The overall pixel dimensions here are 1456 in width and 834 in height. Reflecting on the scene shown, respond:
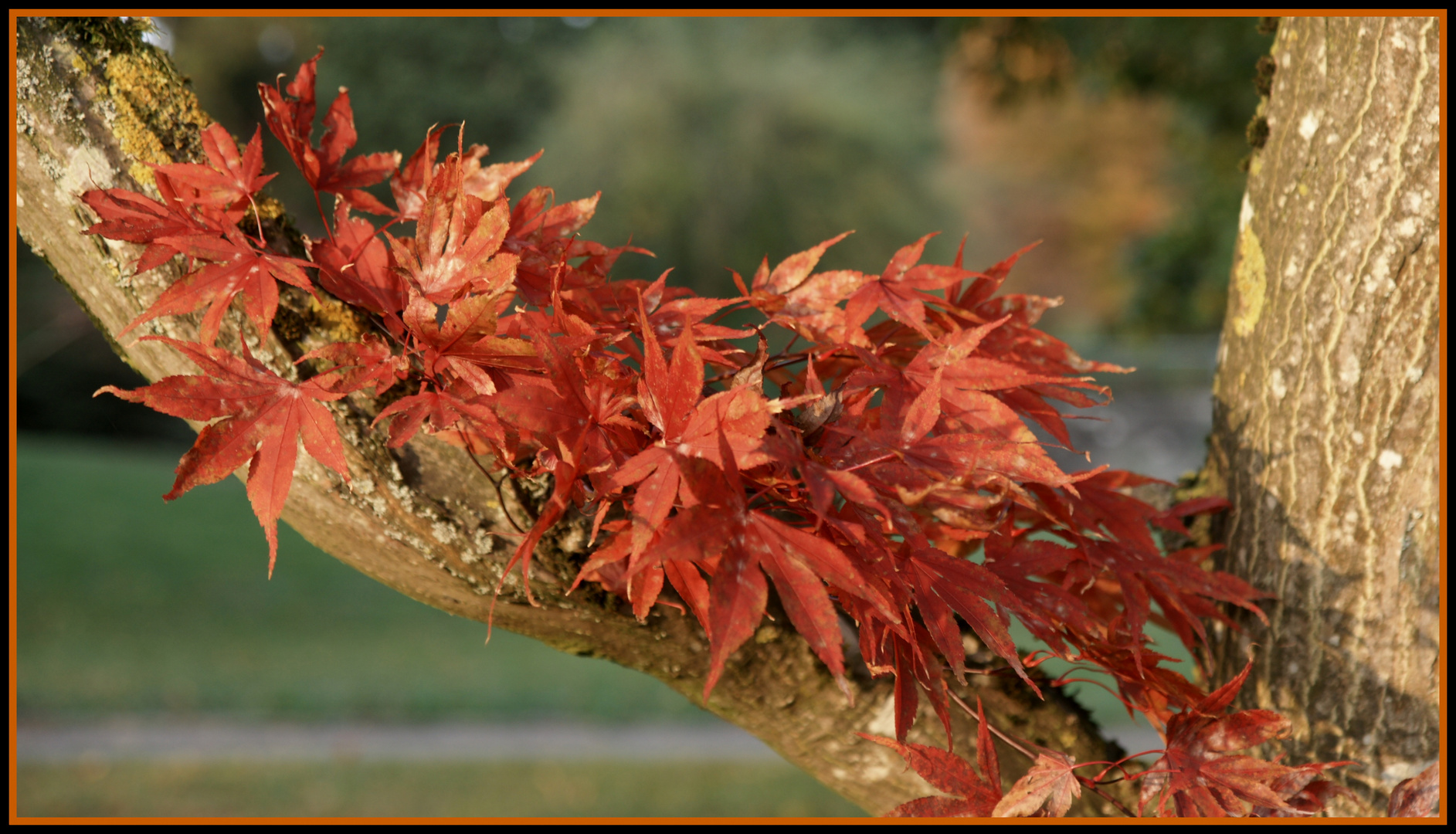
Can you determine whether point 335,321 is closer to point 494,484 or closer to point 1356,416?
point 494,484

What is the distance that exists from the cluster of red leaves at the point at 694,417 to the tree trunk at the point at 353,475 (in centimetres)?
4

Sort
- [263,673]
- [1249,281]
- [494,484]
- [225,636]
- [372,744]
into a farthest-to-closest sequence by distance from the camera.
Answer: [225,636] → [263,673] → [372,744] → [1249,281] → [494,484]

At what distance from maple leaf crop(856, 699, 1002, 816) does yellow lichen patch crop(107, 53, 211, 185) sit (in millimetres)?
879

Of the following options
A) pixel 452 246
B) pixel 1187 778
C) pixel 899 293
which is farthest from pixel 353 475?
pixel 1187 778

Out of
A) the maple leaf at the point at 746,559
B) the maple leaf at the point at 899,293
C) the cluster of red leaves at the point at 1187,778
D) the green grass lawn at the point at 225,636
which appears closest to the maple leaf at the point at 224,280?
the maple leaf at the point at 746,559

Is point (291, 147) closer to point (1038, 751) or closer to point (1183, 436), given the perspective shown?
point (1038, 751)

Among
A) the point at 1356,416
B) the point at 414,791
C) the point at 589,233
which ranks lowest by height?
the point at 414,791

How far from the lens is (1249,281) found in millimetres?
1254

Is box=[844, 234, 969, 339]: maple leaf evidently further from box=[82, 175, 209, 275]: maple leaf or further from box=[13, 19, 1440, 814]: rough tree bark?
box=[82, 175, 209, 275]: maple leaf

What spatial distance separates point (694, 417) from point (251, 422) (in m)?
0.36

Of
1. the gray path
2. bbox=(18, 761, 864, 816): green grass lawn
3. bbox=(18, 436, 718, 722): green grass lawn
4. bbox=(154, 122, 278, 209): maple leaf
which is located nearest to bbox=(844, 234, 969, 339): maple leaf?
bbox=(154, 122, 278, 209): maple leaf

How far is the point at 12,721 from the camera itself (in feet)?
3.01

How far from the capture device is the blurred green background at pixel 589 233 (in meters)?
4.29

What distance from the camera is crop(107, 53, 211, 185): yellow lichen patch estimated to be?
0.90m
